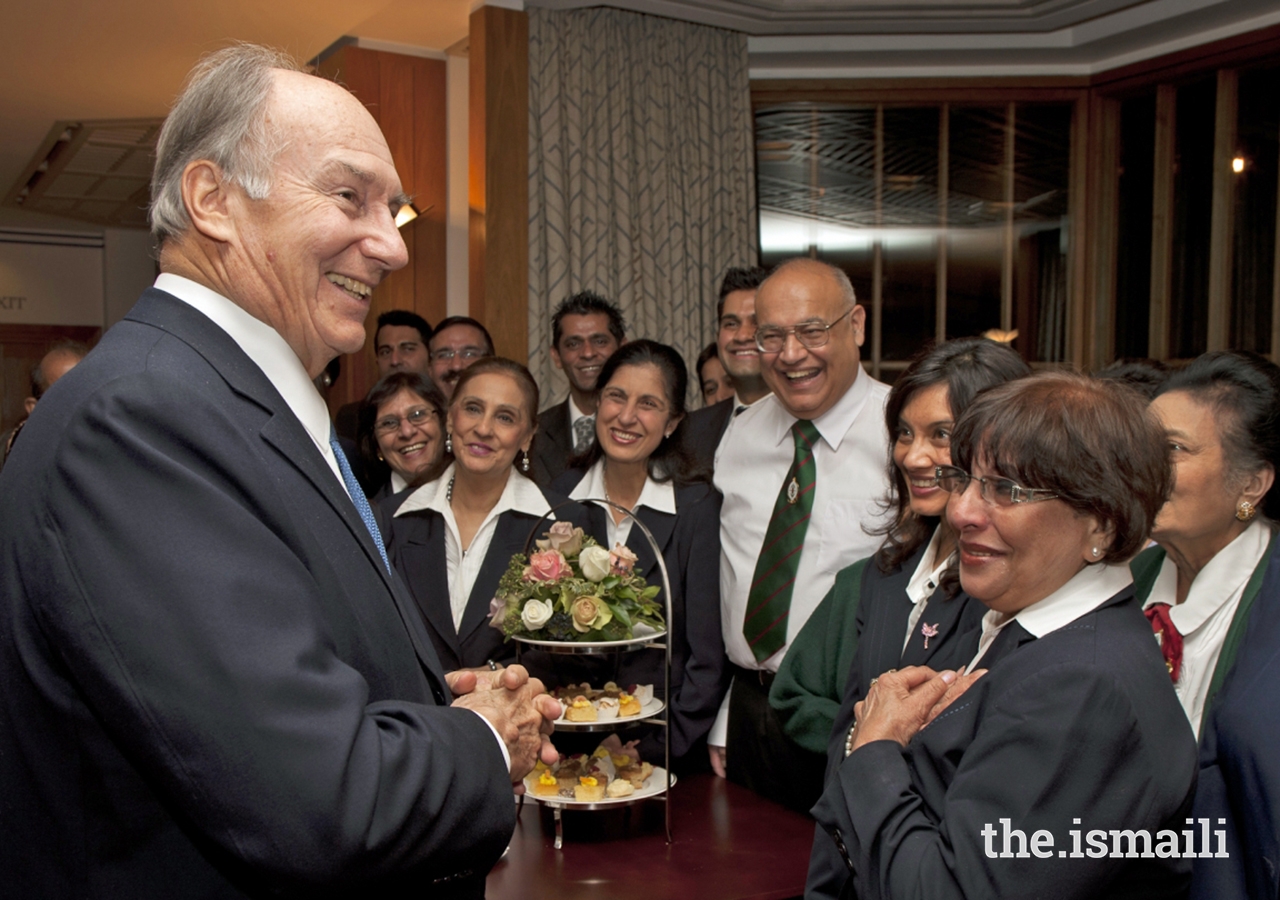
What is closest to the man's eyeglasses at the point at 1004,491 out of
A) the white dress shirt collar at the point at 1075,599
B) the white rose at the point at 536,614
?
the white dress shirt collar at the point at 1075,599

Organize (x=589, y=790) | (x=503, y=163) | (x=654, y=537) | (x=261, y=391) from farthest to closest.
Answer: (x=503, y=163), (x=654, y=537), (x=589, y=790), (x=261, y=391)

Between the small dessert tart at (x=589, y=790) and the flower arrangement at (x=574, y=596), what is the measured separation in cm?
27

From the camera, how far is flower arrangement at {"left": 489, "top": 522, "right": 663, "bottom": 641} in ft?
6.67

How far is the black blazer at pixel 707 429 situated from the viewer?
10.3ft

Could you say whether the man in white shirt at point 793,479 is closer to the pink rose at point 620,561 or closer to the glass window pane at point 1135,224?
the pink rose at point 620,561

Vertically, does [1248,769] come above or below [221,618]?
below

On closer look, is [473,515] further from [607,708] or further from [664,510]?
[607,708]

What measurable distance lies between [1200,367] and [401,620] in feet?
5.71

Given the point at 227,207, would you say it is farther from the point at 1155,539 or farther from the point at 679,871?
the point at 1155,539

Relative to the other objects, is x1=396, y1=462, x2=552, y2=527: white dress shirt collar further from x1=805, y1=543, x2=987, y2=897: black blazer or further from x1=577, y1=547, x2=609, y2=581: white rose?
x1=805, y1=543, x2=987, y2=897: black blazer

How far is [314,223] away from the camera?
3.84 ft

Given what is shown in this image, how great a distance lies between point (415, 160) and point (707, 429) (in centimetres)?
290

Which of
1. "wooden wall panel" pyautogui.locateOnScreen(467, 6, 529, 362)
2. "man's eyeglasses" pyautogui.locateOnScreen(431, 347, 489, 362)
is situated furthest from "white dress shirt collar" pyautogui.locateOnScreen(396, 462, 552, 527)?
"wooden wall panel" pyautogui.locateOnScreen(467, 6, 529, 362)

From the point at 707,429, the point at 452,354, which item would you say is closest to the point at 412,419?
the point at 452,354
